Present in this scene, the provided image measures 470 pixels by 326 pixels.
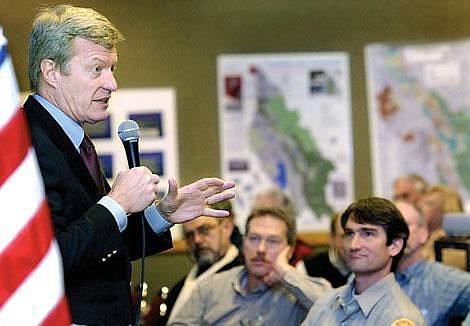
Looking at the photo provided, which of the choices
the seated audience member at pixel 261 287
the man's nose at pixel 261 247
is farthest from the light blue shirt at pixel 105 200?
the man's nose at pixel 261 247

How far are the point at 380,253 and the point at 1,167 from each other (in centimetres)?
220

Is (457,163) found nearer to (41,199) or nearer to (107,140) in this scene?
(107,140)

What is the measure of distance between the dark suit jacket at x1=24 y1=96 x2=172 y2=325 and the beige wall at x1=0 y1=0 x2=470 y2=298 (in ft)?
12.6

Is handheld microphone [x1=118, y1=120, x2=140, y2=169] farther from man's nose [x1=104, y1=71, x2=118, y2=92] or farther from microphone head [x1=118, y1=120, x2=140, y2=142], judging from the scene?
man's nose [x1=104, y1=71, x2=118, y2=92]

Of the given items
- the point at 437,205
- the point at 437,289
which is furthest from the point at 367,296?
the point at 437,205

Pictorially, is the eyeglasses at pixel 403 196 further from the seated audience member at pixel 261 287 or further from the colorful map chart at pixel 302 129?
the seated audience member at pixel 261 287

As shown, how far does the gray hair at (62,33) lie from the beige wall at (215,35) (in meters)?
3.76

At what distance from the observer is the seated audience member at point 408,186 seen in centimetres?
621

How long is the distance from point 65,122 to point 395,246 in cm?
175

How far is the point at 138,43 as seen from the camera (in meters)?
6.16

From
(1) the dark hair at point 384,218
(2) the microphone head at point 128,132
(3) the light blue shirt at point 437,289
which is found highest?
(2) the microphone head at point 128,132

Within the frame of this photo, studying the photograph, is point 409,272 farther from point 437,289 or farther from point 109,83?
point 109,83

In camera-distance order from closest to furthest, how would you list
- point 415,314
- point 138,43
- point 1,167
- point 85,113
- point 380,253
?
point 1,167
point 85,113
point 415,314
point 380,253
point 138,43

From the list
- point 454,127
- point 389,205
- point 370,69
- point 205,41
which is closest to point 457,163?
point 454,127
